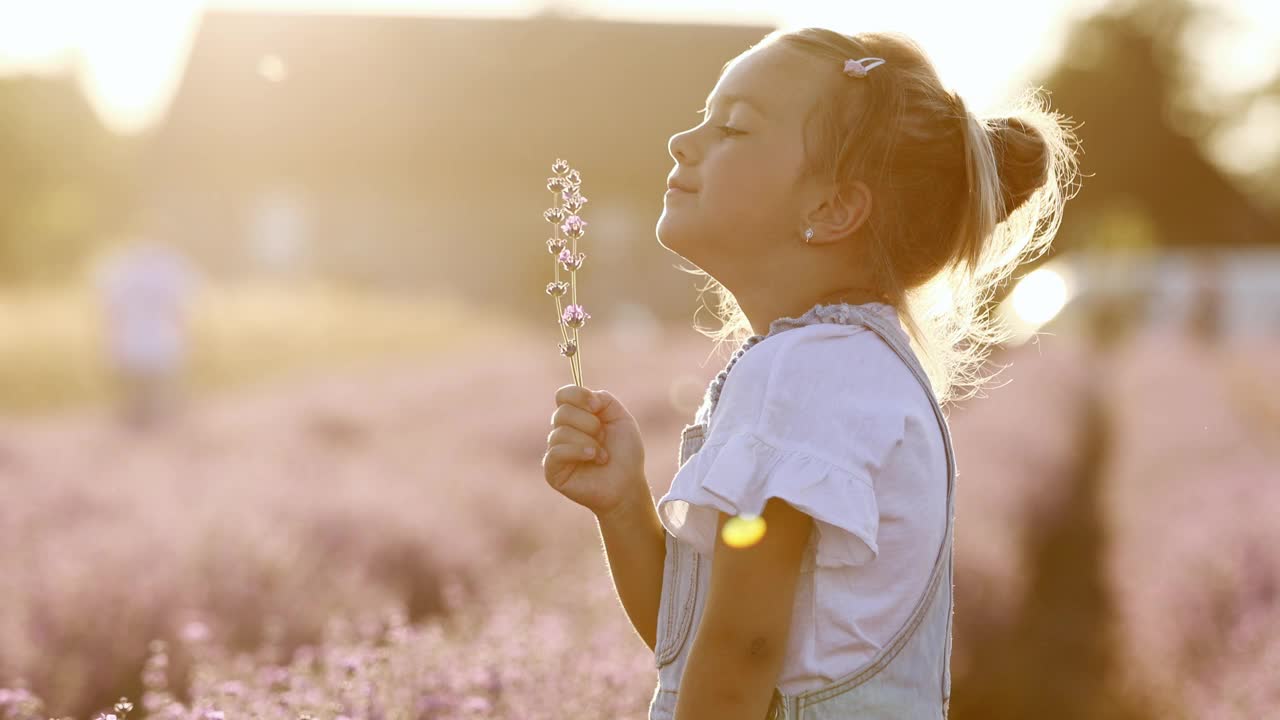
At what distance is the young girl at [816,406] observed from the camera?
1.75 m

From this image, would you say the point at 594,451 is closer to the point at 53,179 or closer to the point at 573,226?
the point at 573,226

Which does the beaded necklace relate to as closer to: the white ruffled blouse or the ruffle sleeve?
the white ruffled blouse

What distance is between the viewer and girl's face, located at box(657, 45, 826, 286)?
1979 mm

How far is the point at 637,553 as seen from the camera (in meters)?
2.15

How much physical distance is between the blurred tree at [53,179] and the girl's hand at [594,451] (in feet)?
146

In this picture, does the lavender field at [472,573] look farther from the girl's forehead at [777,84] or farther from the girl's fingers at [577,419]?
the girl's forehead at [777,84]

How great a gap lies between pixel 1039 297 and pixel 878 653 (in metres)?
20.9

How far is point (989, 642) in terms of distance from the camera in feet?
17.6

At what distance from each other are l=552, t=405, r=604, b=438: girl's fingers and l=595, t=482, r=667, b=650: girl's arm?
5.2 inches

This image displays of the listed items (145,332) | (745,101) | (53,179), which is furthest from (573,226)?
(53,179)

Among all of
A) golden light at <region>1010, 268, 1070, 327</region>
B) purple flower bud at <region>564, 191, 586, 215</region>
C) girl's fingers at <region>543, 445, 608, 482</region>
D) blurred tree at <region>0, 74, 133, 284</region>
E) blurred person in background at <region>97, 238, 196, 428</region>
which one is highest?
blurred tree at <region>0, 74, 133, 284</region>

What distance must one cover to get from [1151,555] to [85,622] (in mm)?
4669

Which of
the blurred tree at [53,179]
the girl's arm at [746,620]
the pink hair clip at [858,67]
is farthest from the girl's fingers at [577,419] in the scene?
the blurred tree at [53,179]

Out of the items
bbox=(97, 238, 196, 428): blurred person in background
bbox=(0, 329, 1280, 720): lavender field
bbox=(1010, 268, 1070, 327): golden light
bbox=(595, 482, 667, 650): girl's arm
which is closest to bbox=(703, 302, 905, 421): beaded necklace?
bbox=(595, 482, 667, 650): girl's arm
